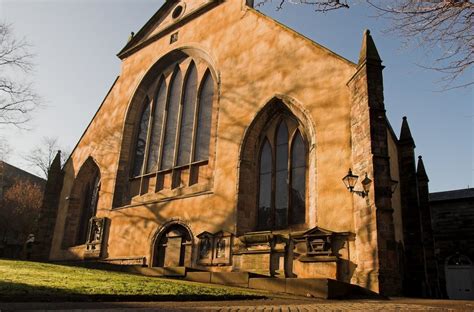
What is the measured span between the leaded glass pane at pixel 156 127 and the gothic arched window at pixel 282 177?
6223 mm

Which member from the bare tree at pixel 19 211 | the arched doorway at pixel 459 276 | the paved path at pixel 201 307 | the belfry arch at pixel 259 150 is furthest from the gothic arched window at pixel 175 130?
the bare tree at pixel 19 211

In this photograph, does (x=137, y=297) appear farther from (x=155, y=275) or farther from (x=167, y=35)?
(x=167, y=35)

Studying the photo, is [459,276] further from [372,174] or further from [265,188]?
[372,174]

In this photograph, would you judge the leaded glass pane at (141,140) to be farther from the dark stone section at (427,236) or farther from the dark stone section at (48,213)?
the dark stone section at (427,236)

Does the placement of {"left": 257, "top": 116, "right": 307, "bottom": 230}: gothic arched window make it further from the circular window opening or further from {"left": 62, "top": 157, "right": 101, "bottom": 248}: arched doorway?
{"left": 62, "top": 157, "right": 101, "bottom": 248}: arched doorway

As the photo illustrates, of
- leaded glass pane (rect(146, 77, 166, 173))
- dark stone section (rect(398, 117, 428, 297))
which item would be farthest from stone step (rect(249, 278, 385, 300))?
leaded glass pane (rect(146, 77, 166, 173))

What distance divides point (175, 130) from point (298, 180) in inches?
285

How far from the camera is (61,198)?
22594mm

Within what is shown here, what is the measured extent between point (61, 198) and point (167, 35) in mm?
10683

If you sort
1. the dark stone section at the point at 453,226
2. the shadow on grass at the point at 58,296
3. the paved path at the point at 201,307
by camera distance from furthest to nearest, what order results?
the dark stone section at the point at 453,226 → the shadow on grass at the point at 58,296 → the paved path at the point at 201,307

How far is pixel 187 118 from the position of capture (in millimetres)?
18125

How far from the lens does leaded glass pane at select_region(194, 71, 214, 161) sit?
54.8 feet

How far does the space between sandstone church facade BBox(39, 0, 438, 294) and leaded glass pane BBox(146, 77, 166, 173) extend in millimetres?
77

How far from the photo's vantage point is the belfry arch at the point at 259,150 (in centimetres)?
1302
